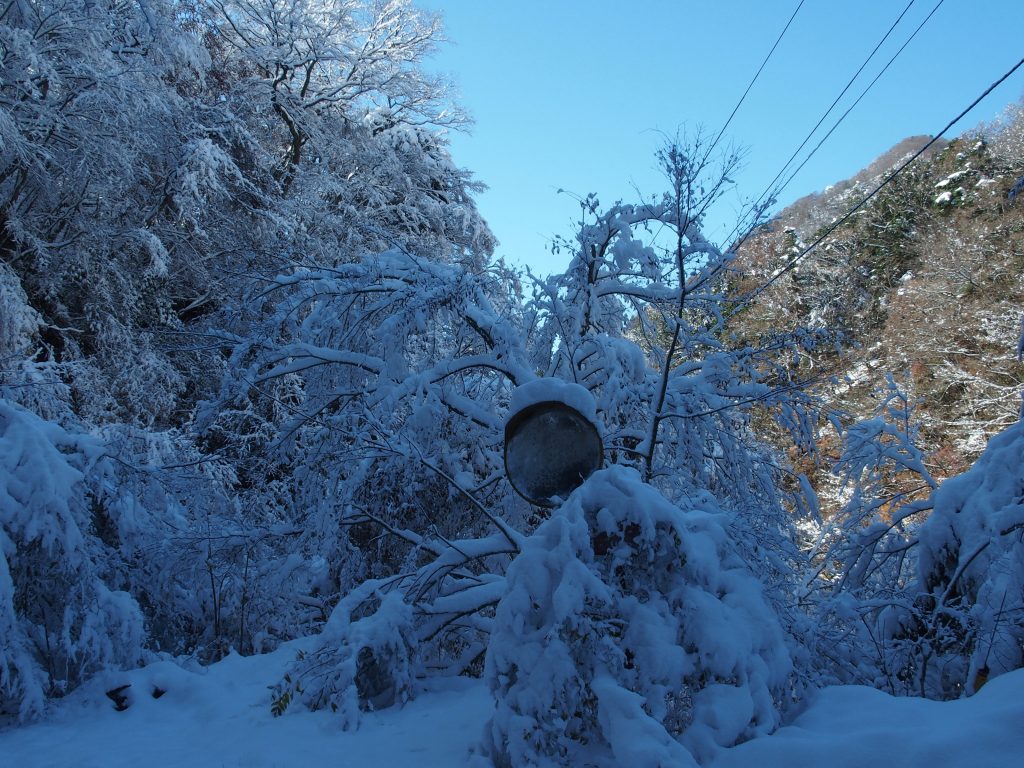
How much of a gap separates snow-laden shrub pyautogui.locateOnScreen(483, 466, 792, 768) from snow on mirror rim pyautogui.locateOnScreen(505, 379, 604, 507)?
3.85 feet

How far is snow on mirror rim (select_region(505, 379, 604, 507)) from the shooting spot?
4258mm

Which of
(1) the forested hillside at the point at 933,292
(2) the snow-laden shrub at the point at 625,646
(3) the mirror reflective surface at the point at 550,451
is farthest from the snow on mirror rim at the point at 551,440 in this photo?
(1) the forested hillside at the point at 933,292

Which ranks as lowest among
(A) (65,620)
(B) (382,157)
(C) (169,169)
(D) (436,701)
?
(D) (436,701)

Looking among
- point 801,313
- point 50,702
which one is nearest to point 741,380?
point 50,702

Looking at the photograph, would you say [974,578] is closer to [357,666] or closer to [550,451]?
[550,451]

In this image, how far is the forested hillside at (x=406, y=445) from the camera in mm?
2920

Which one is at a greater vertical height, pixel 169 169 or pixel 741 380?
pixel 169 169

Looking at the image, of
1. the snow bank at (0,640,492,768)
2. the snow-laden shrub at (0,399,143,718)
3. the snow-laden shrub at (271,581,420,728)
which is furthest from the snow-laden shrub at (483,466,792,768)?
the snow-laden shrub at (0,399,143,718)

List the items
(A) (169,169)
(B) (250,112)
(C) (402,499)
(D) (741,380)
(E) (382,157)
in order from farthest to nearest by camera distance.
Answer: (E) (382,157), (B) (250,112), (A) (169,169), (D) (741,380), (C) (402,499)

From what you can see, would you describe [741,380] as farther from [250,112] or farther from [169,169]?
[250,112]

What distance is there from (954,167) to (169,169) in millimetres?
18902

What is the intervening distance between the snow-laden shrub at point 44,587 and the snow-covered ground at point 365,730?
20 centimetres

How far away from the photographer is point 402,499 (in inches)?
231

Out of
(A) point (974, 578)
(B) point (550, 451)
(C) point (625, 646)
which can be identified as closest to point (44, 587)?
(B) point (550, 451)
